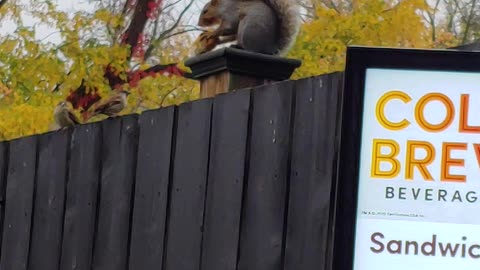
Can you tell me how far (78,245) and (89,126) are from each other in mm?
454

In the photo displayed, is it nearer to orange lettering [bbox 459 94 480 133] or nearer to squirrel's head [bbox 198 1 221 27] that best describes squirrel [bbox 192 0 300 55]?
squirrel's head [bbox 198 1 221 27]

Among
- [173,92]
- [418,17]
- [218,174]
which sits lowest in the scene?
[218,174]

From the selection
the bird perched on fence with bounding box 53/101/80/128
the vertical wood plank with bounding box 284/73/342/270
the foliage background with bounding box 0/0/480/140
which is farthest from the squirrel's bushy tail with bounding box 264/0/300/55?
the foliage background with bounding box 0/0/480/140

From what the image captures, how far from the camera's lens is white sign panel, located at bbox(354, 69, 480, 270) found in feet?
8.05

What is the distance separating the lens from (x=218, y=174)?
390 cm

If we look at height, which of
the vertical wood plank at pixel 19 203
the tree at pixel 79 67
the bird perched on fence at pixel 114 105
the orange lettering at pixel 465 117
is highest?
the tree at pixel 79 67

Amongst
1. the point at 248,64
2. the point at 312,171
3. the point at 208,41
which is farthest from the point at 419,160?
the point at 208,41

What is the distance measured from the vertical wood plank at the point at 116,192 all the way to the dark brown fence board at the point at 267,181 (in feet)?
2.08

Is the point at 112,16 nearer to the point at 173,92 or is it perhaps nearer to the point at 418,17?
the point at 173,92

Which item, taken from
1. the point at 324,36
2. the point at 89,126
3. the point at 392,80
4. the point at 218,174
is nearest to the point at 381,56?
the point at 392,80

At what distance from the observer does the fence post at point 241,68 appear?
4.33 meters

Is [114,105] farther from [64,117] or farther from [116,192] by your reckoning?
[116,192]

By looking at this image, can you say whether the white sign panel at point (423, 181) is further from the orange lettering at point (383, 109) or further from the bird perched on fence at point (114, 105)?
the bird perched on fence at point (114, 105)

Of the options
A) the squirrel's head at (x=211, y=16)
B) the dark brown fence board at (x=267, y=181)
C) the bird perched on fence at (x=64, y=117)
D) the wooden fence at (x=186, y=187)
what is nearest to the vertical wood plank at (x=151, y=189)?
the wooden fence at (x=186, y=187)
